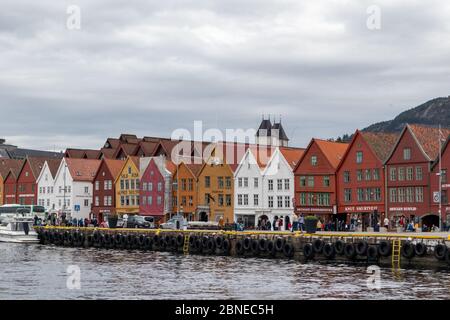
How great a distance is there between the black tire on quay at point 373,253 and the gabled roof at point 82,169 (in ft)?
280

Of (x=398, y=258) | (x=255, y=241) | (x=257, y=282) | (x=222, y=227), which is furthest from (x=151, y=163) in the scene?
(x=257, y=282)

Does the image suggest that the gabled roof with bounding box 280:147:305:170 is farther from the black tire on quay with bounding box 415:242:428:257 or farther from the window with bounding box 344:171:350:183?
the black tire on quay with bounding box 415:242:428:257

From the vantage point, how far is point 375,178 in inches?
3760

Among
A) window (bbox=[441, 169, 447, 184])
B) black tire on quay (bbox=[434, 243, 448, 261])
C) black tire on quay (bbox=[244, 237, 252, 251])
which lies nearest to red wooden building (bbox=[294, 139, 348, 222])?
window (bbox=[441, 169, 447, 184])

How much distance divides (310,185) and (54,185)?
59137mm

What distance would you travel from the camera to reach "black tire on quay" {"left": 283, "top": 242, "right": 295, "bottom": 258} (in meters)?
65.1

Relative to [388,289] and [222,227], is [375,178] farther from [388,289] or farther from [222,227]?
[388,289]

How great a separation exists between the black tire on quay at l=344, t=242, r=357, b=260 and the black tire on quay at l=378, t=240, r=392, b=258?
92.6 inches

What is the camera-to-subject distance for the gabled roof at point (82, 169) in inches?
5438

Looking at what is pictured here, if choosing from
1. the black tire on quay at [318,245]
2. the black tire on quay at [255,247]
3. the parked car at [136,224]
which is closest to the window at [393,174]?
the black tire on quay at [255,247]

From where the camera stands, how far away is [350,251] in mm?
59750

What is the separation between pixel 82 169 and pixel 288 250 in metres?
81.5

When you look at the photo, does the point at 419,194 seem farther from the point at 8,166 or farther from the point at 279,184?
the point at 8,166

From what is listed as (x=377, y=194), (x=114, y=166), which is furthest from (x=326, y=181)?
(x=114, y=166)
